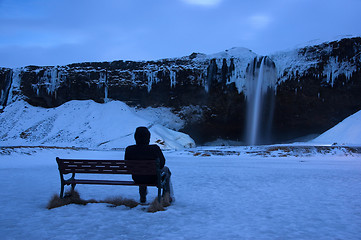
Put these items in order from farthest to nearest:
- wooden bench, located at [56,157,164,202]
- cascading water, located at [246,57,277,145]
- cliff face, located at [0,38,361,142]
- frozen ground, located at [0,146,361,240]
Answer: cascading water, located at [246,57,277,145] → cliff face, located at [0,38,361,142] → wooden bench, located at [56,157,164,202] → frozen ground, located at [0,146,361,240]

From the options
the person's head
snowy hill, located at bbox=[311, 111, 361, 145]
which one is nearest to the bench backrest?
the person's head

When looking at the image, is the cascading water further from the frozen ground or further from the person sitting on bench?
the person sitting on bench

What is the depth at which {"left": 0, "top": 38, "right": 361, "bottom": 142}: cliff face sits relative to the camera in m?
29.1

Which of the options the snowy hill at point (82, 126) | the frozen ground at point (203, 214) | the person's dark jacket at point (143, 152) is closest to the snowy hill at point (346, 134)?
the snowy hill at point (82, 126)

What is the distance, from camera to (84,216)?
4.07m

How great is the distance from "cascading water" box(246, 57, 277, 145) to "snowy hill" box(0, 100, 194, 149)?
299 inches

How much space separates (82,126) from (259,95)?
62.0ft

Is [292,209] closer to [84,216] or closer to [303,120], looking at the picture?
[84,216]

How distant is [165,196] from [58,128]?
2954 cm

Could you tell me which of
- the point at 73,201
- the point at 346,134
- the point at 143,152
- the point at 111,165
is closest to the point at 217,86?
the point at 346,134

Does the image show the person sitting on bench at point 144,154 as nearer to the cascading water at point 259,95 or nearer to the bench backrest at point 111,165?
the bench backrest at point 111,165

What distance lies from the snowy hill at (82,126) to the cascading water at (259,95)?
7586mm

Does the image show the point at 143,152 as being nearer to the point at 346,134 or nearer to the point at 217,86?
the point at 346,134

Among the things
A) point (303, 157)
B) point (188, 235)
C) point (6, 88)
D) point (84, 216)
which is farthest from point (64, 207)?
point (6, 88)
